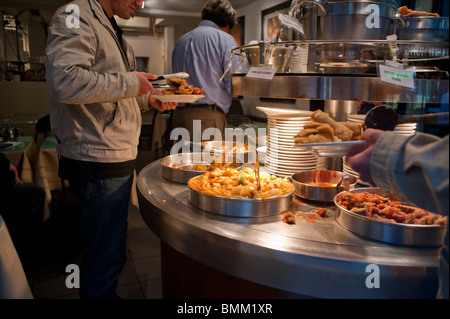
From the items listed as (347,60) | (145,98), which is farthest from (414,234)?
(145,98)

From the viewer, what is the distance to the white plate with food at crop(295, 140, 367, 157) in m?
1.24

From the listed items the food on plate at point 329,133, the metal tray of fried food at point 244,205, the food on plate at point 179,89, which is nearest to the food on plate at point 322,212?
the metal tray of fried food at point 244,205

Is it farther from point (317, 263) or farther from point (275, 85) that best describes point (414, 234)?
point (275, 85)

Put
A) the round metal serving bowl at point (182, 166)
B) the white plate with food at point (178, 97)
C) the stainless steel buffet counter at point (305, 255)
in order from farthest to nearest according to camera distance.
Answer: the white plate with food at point (178, 97) → the round metal serving bowl at point (182, 166) → the stainless steel buffet counter at point (305, 255)

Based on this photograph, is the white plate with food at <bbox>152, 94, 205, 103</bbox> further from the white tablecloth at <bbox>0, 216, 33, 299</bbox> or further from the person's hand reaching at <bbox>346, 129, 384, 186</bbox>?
the person's hand reaching at <bbox>346, 129, 384, 186</bbox>

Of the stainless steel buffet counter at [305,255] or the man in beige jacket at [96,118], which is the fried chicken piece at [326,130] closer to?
the stainless steel buffet counter at [305,255]

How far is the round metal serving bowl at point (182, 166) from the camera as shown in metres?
1.98

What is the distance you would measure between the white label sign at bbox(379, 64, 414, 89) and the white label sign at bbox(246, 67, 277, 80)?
1.18 ft

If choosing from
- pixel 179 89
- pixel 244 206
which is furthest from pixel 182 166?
pixel 244 206

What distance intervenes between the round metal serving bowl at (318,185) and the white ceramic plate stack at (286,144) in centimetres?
15

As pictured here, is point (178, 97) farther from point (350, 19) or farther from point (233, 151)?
point (350, 19)

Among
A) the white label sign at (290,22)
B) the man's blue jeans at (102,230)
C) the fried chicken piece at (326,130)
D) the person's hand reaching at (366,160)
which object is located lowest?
the man's blue jeans at (102,230)

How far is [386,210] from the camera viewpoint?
1.35 m
